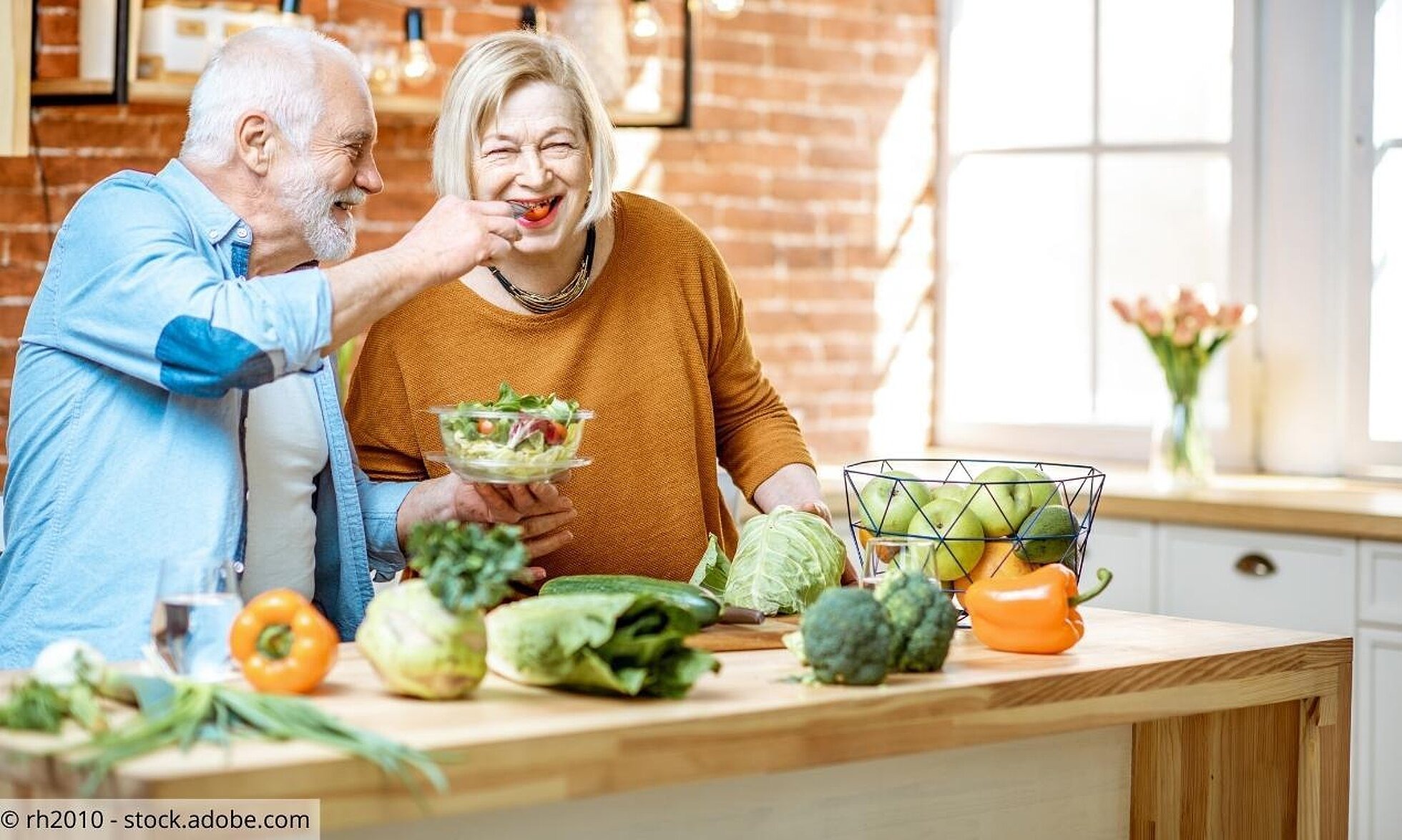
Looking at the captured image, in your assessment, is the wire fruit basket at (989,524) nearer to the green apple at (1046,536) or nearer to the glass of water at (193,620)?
the green apple at (1046,536)

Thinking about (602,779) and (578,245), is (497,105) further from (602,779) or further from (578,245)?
(602,779)

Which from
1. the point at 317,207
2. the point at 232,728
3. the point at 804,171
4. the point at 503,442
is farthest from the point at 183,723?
the point at 804,171

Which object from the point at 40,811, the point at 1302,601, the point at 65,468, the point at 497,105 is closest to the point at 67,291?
the point at 65,468

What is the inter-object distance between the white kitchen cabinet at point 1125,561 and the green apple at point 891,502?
181cm

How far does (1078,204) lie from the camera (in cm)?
454

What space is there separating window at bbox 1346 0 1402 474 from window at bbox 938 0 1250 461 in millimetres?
304

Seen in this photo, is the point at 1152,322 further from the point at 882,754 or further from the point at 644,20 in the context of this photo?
the point at 882,754

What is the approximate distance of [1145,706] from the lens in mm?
1867

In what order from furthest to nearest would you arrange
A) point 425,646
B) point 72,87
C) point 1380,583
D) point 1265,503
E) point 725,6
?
point 725,6
point 1265,503
point 1380,583
point 72,87
point 425,646

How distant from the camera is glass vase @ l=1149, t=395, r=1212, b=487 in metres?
3.97

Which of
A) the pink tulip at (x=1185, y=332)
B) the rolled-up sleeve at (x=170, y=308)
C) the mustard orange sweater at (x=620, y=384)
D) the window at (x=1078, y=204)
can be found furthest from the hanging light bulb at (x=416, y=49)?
the pink tulip at (x=1185, y=332)

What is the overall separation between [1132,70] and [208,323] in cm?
319

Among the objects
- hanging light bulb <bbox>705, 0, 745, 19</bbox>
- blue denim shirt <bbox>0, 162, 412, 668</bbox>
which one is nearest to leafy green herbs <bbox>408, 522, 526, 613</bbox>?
blue denim shirt <bbox>0, 162, 412, 668</bbox>

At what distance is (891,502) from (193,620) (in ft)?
2.86
